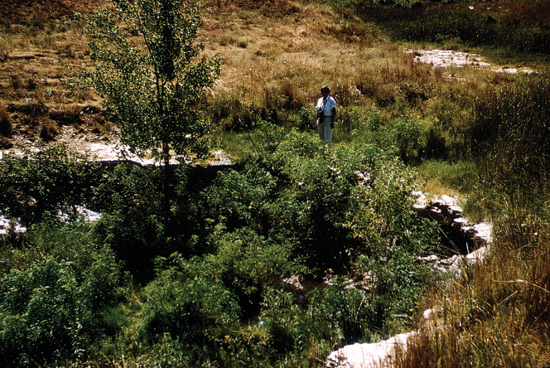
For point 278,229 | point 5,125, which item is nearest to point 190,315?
point 278,229

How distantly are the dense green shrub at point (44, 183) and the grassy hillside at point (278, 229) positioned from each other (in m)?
0.04

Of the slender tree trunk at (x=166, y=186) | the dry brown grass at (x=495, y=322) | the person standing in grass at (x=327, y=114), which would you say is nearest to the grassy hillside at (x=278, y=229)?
the dry brown grass at (x=495, y=322)

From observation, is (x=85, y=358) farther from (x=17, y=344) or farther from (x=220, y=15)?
(x=220, y=15)

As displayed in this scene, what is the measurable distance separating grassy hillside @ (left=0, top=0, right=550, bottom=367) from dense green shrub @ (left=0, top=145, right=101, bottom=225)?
0.12 feet

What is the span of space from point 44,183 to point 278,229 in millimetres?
5430

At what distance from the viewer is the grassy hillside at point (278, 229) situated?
422 cm

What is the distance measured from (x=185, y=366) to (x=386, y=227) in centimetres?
395

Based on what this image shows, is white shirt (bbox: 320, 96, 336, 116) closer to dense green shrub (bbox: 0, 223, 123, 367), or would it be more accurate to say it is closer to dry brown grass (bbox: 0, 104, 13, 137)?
dense green shrub (bbox: 0, 223, 123, 367)

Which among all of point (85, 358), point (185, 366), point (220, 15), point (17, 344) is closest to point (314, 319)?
point (185, 366)

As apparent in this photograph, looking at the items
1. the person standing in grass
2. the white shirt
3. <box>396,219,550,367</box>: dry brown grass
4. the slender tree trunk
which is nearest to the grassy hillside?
<box>396,219,550,367</box>: dry brown grass

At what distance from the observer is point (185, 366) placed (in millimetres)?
4242

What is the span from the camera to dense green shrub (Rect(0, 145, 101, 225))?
7727mm

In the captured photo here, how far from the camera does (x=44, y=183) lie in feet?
26.5

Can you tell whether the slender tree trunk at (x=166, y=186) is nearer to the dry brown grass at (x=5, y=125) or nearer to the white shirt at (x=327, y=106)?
the white shirt at (x=327, y=106)
